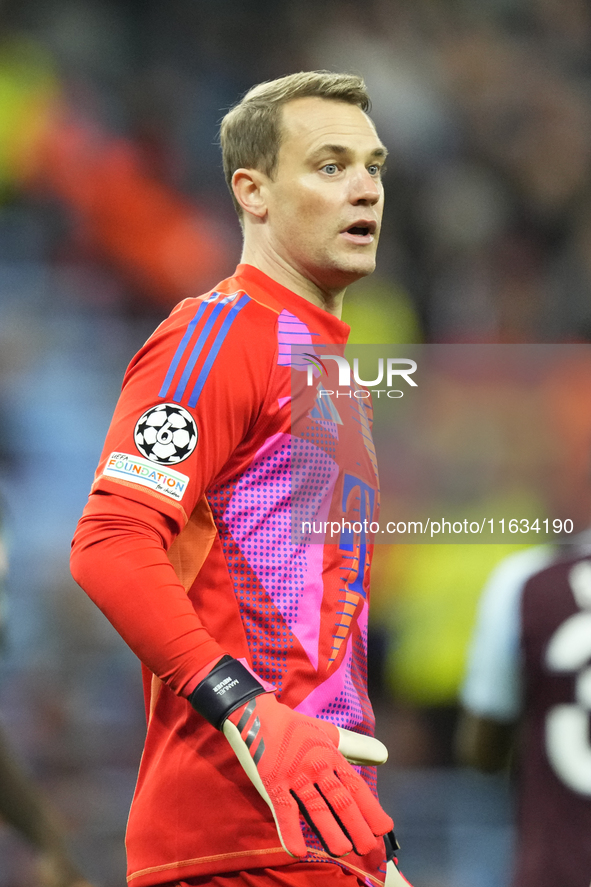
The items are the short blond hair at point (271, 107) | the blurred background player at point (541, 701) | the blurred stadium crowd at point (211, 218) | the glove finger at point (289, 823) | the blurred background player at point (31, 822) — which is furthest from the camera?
the blurred stadium crowd at point (211, 218)

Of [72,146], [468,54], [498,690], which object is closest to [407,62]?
[468,54]

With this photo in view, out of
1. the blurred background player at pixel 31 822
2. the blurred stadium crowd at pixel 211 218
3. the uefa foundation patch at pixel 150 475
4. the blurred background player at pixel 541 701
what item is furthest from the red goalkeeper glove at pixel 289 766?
the blurred stadium crowd at pixel 211 218

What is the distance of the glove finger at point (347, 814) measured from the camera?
124 cm

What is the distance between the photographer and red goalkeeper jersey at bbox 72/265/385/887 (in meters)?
1.32

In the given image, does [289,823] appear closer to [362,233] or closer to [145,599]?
[145,599]

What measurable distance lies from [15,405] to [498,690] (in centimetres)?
285

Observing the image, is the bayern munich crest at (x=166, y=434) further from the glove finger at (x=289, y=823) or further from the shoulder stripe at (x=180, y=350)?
the glove finger at (x=289, y=823)

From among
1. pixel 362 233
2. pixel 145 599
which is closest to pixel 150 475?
pixel 145 599

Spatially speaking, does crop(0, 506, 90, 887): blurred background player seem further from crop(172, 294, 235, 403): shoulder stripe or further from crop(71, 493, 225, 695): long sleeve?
crop(172, 294, 235, 403): shoulder stripe

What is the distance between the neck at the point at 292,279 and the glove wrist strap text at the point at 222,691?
701mm

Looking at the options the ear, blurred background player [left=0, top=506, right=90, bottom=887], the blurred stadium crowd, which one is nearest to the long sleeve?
the ear

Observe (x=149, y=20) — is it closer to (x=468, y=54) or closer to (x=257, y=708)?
(x=468, y=54)

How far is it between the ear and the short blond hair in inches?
0.7

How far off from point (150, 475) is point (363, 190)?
26.0 inches
